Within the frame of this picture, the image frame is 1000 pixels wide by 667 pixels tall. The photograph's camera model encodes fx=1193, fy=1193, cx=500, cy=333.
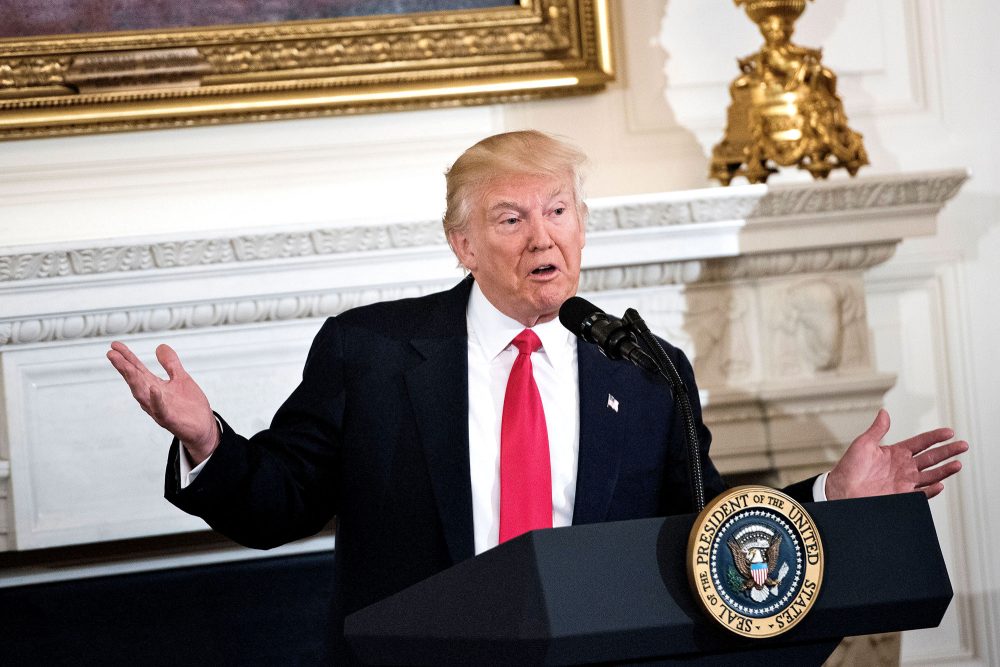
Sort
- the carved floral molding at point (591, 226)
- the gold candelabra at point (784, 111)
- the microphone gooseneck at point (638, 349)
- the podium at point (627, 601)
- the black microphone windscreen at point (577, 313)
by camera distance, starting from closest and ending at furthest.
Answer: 1. the podium at point (627, 601)
2. the microphone gooseneck at point (638, 349)
3. the black microphone windscreen at point (577, 313)
4. the carved floral molding at point (591, 226)
5. the gold candelabra at point (784, 111)

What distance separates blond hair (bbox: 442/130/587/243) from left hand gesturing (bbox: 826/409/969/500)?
566mm

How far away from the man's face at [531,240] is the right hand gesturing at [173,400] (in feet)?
1.67

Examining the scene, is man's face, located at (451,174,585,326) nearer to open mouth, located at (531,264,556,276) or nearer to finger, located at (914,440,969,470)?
open mouth, located at (531,264,556,276)

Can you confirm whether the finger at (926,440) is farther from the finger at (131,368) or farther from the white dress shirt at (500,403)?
the finger at (131,368)

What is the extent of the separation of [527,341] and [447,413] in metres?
0.17

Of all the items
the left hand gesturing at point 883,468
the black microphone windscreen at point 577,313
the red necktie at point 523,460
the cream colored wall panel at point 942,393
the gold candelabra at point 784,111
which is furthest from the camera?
the cream colored wall panel at point 942,393

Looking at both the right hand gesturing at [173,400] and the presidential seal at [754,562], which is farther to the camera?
the right hand gesturing at [173,400]

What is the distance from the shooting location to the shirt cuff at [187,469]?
1614 millimetres

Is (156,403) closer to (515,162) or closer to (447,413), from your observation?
(447,413)

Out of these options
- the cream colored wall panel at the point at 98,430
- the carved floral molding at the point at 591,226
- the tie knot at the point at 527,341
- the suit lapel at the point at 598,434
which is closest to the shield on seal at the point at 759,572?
the suit lapel at the point at 598,434

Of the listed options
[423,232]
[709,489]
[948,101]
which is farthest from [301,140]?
[948,101]

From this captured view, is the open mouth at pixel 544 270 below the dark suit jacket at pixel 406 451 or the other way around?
the other way around

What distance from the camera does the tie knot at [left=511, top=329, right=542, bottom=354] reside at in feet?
6.07

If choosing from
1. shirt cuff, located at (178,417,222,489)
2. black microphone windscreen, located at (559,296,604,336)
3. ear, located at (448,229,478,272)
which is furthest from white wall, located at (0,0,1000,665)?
black microphone windscreen, located at (559,296,604,336)
